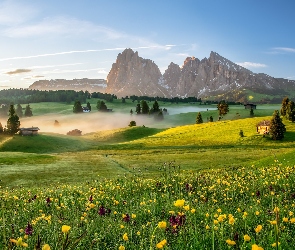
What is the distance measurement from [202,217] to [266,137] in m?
95.0

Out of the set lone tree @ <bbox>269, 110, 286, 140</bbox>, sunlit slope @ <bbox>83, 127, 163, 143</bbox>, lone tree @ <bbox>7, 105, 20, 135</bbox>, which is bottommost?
sunlit slope @ <bbox>83, 127, 163, 143</bbox>

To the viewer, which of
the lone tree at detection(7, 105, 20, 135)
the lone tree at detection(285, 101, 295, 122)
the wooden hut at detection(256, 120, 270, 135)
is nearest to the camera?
the wooden hut at detection(256, 120, 270, 135)

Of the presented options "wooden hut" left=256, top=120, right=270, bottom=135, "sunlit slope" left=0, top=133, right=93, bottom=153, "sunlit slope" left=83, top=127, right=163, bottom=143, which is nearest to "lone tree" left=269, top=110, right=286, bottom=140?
"wooden hut" left=256, top=120, right=270, bottom=135

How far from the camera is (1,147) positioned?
10231 centimetres

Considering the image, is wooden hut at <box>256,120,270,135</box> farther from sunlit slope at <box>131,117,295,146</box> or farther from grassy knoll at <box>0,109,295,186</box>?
grassy knoll at <box>0,109,295,186</box>

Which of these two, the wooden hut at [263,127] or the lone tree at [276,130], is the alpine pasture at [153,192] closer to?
the lone tree at [276,130]

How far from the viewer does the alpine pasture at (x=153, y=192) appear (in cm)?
625

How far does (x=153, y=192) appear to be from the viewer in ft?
51.2

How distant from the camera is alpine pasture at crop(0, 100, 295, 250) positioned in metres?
6.25

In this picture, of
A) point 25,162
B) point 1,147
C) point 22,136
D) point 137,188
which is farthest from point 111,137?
point 137,188

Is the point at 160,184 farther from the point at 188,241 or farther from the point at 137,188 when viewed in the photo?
the point at 188,241

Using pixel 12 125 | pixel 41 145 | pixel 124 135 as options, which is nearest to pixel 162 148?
pixel 41 145

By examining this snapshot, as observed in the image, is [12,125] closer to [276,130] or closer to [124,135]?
[124,135]

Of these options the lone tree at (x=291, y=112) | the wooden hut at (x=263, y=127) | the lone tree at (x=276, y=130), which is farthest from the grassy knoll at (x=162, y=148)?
the lone tree at (x=291, y=112)
